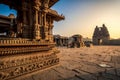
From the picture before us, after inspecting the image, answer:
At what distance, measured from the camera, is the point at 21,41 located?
3.42m

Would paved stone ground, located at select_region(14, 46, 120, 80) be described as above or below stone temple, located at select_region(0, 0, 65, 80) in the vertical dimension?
below

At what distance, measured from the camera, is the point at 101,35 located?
4631 cm

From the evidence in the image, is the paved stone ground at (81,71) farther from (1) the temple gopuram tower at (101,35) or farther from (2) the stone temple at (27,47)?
(1) the temple gopuram tower at (101,35)

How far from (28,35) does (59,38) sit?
104 ft

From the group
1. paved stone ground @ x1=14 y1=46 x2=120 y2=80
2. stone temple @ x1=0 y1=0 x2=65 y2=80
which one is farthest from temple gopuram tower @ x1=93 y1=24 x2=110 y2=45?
stone temple @ x1=0 y1=0 x2=65 y2=80

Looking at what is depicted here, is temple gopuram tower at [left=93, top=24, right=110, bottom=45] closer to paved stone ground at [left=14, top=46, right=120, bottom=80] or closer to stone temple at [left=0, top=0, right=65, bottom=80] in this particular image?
paved stone ground at [left=14, top=46, right=120, bottom=80]

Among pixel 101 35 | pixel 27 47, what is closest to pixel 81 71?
pixel 27 47

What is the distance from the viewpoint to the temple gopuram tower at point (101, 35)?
4266 centimetres

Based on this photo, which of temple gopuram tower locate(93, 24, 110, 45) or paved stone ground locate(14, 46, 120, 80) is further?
temple gopuram tower locate(93, 24, 110, 45)

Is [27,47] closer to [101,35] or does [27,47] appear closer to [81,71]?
[81,71]

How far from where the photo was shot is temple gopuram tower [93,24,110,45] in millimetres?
42656

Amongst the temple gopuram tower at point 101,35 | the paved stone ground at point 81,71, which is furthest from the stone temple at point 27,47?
the temple gopuram tower at point 101,35

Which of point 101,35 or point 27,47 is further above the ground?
point 101,35

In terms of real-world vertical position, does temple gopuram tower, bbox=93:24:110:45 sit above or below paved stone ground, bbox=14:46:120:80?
above
